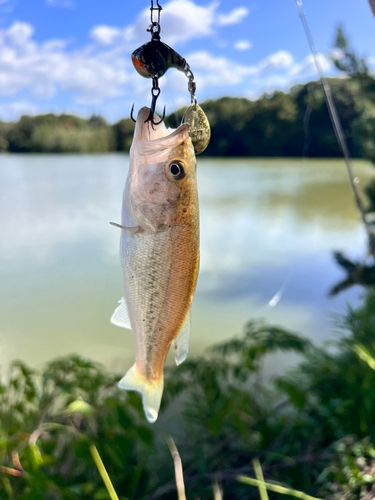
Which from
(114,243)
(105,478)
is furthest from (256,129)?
(105,478)

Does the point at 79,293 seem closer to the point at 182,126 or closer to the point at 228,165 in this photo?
the point at 182,126

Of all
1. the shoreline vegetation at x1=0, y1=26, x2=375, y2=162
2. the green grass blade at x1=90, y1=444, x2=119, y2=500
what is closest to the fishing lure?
the green grass blade at x1=90, y1=444, x2=119, y2=500

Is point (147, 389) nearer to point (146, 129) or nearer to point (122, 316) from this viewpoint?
point (122, 316)

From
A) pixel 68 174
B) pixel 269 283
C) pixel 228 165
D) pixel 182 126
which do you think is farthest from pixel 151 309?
pixel 228 165

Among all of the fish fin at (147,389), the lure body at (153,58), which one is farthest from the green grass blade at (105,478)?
the lure body at (153,58)

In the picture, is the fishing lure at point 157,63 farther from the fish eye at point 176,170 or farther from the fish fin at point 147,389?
the fish fin at point 147,389

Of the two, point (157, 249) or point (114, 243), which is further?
point (114, 243)

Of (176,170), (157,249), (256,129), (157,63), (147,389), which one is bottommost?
(147,389)
